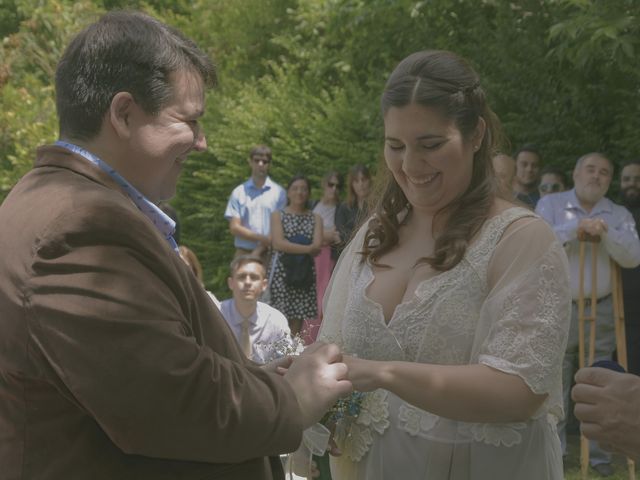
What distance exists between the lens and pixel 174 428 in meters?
2.14

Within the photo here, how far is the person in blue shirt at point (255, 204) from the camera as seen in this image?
12479 millimetres

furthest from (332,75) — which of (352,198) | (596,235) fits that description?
(596,235)

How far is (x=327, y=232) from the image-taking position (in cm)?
1118

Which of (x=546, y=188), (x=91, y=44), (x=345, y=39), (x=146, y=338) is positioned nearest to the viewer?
(x=146, y=338)

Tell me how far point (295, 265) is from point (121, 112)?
28.3 feet

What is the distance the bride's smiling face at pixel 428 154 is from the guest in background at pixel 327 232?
24.0ft

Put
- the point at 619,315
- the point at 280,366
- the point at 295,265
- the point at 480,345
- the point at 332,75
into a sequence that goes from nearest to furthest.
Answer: the point at 280,366 → the point at 480,345 → the point at 619,315 → the point at 295,265 → the point at 332,75

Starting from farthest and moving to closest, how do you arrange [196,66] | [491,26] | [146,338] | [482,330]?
[491,26] < [482,330] < [196,66] < [146,338]

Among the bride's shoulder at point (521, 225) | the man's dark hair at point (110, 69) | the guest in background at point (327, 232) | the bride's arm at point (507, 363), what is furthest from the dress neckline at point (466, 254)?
the guest in background at point (327, 232)

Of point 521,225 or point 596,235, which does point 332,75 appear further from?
point 521,225

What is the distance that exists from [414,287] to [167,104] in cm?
113

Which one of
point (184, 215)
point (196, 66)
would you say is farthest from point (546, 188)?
point (184, 215)

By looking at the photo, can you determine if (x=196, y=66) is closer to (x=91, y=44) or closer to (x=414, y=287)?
(x=91, y=44)

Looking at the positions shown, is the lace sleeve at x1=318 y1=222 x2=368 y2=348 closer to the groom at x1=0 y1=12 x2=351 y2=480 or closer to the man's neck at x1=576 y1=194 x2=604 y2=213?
the groom at x1=0 y1=12 x2=351 y2=480
